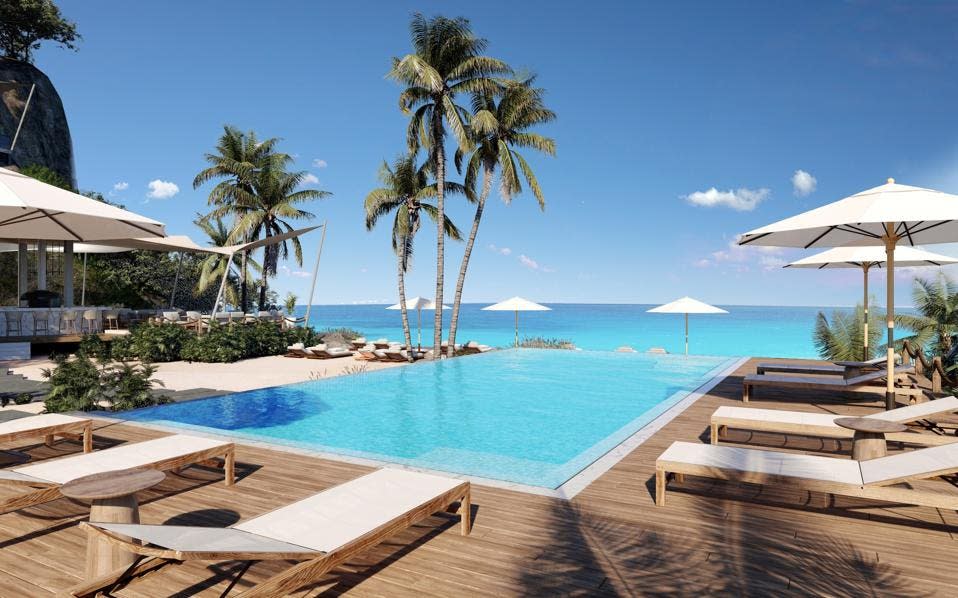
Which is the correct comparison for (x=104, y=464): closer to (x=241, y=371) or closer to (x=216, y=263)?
(x=241, y=371)

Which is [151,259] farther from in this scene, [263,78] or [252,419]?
[252,419]

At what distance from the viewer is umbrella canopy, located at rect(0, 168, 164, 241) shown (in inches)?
198

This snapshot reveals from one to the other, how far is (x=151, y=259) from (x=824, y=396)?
31825 mm

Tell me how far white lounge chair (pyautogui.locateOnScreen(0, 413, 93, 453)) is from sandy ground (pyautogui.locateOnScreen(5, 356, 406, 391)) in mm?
5763

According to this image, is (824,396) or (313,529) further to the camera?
(824,396)

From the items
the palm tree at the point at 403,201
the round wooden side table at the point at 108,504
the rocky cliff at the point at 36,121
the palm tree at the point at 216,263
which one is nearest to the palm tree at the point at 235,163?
the palm tree at the point at 216,263

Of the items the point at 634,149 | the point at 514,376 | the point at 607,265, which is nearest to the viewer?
the point at 514,376

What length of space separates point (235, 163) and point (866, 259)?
24734 mm

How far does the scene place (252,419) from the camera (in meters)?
9.00

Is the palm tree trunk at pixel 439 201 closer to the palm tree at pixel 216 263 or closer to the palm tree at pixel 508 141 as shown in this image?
the palm tree at pixel 508 141

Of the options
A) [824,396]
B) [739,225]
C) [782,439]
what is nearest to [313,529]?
[782,439]

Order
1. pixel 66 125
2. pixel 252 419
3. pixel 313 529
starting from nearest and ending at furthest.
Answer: pixel 313 529 < pixel 252 419 < pixel 66 125

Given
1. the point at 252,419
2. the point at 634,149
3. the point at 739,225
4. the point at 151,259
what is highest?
the point at 634,149

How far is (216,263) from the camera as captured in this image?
3509cm
